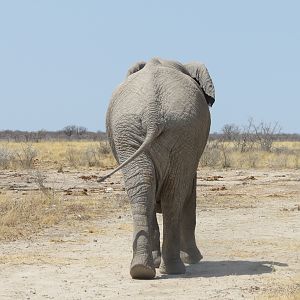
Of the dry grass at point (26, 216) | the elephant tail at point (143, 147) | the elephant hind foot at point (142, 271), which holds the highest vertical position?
the elephant tail at point (143, 147)

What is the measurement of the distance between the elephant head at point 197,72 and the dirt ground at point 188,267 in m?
1.90

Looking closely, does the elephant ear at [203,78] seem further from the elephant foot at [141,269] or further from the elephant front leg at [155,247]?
the elephant foot at [141,269]

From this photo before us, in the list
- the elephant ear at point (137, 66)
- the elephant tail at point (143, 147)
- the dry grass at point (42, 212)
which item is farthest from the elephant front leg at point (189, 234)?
the dry grass at point (42, 212)

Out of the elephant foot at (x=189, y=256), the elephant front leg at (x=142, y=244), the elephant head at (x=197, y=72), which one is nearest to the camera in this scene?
the elephant front leg at (x=142, y=244)

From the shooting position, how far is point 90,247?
11078mm

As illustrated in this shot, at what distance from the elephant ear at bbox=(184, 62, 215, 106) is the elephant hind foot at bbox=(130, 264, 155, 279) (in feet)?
7.22

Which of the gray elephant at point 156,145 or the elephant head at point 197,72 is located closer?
the gray elephant at point 156,145

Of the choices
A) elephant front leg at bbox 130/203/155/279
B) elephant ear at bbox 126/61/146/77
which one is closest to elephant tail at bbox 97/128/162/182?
elephant front leg at bbox 130/203/155/279

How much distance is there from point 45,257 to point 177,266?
1.85 metres

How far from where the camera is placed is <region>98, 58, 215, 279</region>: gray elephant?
8586 mm

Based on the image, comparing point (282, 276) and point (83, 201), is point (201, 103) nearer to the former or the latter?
point (282, 276)

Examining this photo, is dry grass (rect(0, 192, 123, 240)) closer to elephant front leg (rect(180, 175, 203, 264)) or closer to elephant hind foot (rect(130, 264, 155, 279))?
elephant front leg (rect(180, 175, 203, 264))

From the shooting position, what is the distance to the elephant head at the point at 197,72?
974cm

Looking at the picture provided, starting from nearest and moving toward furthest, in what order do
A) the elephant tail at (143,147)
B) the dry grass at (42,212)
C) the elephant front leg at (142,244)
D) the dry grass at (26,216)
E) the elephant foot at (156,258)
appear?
the elephant tail at (143,147)
the elephant front leg at (142,244)
the elephant foot at (156,258)
the dry grass at (26,216)
the dry grass at (42,212)
